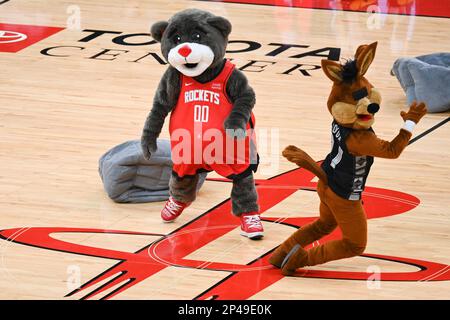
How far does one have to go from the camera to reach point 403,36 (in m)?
9.44

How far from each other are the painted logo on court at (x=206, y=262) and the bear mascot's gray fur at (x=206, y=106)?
0.25 m

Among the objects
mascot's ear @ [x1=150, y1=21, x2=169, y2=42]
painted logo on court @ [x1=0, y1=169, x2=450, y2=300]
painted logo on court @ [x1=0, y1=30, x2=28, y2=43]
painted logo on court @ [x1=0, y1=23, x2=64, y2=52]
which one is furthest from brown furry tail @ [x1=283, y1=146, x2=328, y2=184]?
painted logo on court @ [x1=0, y1=30, x2=28, y2=43]

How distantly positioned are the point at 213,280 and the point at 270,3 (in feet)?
19.2

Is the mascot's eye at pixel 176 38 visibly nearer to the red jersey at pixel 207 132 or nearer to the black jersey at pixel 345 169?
the red jersey at pixel 207 132

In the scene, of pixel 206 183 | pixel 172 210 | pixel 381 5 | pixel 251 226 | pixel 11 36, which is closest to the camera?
pixel 251 226

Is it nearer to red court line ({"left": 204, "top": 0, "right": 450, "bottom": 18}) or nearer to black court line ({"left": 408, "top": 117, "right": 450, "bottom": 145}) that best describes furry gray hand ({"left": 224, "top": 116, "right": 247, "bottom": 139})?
black court line ({"left": 408, "top": 117, "right": 450, "bottom": 145})

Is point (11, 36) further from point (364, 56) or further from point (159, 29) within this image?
point (364, 56)

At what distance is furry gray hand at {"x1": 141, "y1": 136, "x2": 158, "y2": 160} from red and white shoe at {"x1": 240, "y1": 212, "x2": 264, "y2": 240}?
0.57 metres

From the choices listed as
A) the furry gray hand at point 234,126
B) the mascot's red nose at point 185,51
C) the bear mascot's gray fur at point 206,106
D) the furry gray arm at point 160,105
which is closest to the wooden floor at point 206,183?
the bear mascot's gray fur at point 206,106

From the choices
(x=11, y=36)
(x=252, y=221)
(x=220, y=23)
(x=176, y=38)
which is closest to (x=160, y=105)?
(x=176, y=38)

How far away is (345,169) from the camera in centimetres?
490

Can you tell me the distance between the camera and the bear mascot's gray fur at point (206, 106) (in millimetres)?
5344

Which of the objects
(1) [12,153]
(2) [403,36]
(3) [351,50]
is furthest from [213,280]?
(2) [403,36]

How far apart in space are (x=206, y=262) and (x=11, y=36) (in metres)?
4.71
